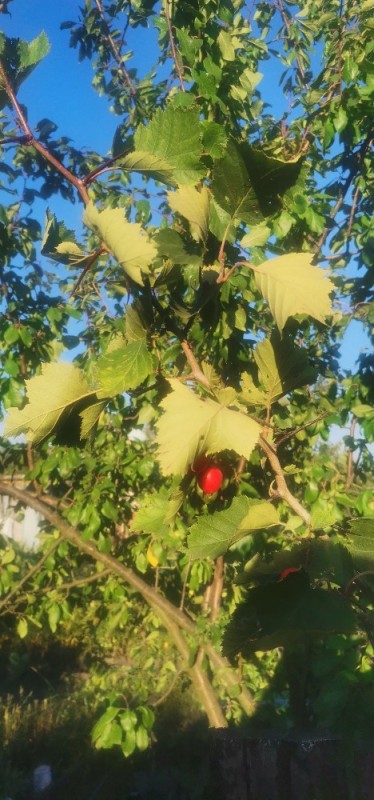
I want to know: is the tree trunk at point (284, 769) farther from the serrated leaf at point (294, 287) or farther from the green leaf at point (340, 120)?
the green leaf at point (340, 120)

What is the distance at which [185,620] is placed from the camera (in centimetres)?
262

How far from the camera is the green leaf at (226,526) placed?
2.00 feet

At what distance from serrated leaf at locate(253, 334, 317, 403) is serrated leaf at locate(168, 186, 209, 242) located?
161 millimetres

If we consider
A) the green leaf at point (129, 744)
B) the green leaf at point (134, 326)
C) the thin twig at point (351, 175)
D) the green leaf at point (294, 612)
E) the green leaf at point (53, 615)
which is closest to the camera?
the green leaf at point (294, 612)

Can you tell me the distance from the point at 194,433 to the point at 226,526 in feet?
0.45

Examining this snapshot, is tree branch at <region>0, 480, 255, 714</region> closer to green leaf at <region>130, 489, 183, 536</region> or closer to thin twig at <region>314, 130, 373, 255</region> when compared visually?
green leaf at <region>130, 489, 183, 536</region>

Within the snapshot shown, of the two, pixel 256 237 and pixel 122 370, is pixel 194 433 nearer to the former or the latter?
pixel 122 370

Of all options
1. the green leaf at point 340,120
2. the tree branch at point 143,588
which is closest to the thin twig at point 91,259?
the tree branch at point 143,588

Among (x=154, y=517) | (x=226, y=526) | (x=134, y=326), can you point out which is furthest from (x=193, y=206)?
(x=154, y=517)

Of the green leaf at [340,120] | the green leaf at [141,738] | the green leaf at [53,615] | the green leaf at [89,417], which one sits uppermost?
the green leaf at [340,120]

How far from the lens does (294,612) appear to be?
0.55 m

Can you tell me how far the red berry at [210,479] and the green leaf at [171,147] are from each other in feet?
1.29

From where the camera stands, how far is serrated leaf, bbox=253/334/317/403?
71cm

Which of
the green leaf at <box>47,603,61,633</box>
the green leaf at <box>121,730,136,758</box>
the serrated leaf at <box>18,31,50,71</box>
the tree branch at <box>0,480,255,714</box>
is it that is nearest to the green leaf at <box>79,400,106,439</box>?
the serrated leaf at <box>18,31,50,71</box>
